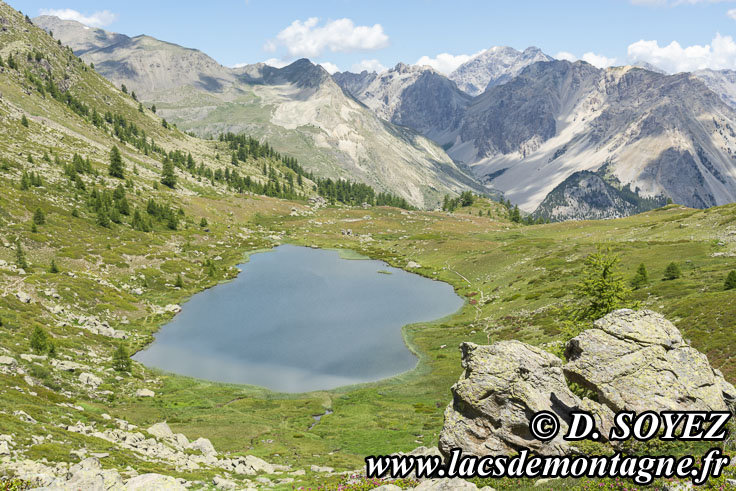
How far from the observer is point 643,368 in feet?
81.6

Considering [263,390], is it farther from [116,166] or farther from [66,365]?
[116,166]

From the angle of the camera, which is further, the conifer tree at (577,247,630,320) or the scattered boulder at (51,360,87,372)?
the scattered boulder at (51,360,87,372)

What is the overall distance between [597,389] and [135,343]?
225ft

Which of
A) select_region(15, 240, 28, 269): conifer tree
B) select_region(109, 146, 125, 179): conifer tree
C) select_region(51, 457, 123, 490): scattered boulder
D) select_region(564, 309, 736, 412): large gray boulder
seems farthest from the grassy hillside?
select_region(564, 309, 736, 412): large gray boulder

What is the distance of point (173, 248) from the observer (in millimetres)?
122188

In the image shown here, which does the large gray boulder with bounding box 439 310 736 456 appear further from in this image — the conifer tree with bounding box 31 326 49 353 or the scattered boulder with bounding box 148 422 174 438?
the conifer tree with bounding box 31 326 49 353

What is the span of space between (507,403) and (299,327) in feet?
202

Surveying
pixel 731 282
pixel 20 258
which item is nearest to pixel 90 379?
pixel 20 258

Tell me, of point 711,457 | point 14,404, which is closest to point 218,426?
point 14,404

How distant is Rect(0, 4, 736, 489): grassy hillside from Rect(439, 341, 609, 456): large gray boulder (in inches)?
495

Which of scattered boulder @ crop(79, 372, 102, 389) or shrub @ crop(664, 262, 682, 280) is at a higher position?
shrub @ crop(664, 262, 682, 280)

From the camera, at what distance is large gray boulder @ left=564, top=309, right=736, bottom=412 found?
76.2 ft

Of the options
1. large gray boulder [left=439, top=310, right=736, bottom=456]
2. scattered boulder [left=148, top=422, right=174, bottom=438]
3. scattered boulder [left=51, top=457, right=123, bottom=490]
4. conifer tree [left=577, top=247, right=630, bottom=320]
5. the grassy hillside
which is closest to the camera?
scattered boulder [left=51, top=457, right=123, bottom=490]

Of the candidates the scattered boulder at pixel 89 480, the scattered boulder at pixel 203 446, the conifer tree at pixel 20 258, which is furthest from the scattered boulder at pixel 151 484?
the conifer tree at pixel 20 258
